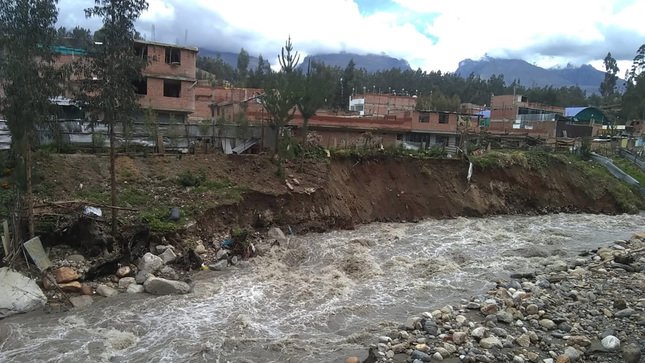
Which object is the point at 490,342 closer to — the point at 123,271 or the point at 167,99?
the point at 123,271

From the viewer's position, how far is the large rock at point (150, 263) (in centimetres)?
1338

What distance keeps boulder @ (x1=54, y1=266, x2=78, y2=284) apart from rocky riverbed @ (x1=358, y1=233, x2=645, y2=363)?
25.4 feet

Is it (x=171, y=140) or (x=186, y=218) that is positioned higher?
(x=171, y=140)

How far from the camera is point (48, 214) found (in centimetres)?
1380

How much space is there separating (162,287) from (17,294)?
3179 millimetres

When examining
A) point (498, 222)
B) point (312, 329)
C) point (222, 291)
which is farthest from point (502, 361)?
point (498, 222)

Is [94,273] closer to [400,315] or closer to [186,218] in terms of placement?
[186,218]

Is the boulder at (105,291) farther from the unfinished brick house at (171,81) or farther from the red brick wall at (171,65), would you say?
the red brick wall at (171,65)

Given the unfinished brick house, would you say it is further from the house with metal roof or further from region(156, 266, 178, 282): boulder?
the house with metal roof

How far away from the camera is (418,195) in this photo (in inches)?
977

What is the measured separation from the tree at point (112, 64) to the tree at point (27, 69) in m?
1.00

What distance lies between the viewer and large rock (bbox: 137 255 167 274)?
13.4 metres

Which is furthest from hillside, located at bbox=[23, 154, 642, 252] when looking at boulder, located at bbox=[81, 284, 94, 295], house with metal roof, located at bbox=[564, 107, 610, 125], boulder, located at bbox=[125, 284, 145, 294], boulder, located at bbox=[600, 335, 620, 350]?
house with metal roof, located at bbox=[564, 107, 610, 125]

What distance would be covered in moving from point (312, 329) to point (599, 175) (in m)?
28.3
